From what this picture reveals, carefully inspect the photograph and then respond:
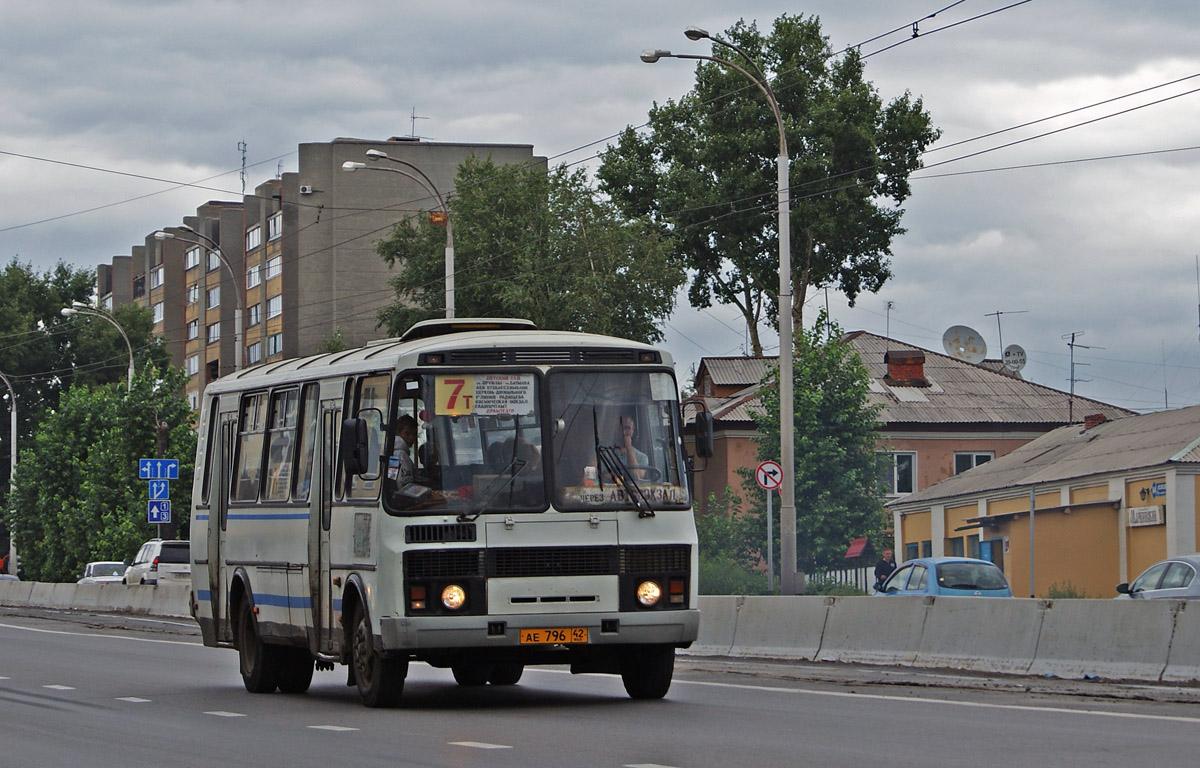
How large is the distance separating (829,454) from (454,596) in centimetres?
4751

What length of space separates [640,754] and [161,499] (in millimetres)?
37421

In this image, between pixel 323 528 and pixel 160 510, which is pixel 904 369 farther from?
pixel 323 528

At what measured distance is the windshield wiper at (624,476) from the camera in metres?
14.0

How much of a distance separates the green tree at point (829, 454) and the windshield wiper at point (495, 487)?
4550 cm

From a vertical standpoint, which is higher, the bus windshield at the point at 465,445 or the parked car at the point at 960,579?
the bus windshield at the point at 465,445

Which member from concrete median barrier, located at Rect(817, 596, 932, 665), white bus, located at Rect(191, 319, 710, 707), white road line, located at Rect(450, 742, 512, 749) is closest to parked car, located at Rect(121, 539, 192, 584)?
concrete median barrier, located at Rect(817, 596, 932, 665)

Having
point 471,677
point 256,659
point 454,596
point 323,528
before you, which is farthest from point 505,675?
point 454,596

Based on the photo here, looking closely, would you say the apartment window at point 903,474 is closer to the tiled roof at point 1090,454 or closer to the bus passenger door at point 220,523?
the tiled roof at point 1090,454

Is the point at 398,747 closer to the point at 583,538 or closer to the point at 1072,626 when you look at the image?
the point at 583,538

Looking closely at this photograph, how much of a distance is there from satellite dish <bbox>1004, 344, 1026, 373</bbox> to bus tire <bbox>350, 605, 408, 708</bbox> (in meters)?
65.0

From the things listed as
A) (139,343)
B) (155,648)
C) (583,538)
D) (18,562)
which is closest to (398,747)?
(583,538)

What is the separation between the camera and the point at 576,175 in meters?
57.4

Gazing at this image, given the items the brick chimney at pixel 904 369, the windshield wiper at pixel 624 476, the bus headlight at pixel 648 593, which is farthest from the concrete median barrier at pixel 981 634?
the brick chimney at pixel 904 369

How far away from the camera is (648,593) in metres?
14.0
